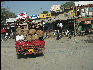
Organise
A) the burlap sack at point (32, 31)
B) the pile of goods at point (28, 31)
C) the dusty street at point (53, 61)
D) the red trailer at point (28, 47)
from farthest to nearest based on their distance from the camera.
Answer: the burlap sack at point (32, 31), the pile of goods at point (28, 31), the red trailer at point (28, 47), the dusty street at point (53, 61)

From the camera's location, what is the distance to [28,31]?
38.4 ft

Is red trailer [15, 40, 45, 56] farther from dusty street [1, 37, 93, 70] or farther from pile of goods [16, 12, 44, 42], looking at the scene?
dusty street [1, 37, 93, 70]

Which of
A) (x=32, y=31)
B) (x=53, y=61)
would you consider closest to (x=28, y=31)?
(x=32, y=31)

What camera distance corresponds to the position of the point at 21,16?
13.3m

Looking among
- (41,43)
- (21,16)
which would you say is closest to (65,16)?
(21,16)

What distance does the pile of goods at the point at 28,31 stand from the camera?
1123cm

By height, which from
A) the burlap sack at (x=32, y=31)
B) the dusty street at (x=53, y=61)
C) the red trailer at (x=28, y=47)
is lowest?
the dusty street at (x=53, y=61)

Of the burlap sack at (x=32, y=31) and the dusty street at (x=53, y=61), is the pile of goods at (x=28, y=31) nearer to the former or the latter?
the burlap sack at (x=32, y=31)

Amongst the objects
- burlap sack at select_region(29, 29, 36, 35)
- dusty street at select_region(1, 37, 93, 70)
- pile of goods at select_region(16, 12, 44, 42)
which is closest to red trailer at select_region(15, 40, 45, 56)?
pile of goods at select_region(16, 12, 44, 42)

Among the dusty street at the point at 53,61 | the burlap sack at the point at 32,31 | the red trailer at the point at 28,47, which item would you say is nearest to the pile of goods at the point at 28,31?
the burlap sack at the point at 32,31

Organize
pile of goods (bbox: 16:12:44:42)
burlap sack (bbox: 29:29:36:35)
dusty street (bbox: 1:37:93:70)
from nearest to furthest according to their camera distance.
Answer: dusty street (bbox: 1:37:93:70), pile of goods (bbox: 16:12:44:42), burlap sack (bbox: 29:29:36:35)

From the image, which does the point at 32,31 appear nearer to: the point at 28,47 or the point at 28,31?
the point at 28,31

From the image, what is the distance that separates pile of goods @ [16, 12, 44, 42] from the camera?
11.2 m

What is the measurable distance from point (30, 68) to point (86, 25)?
2191 cm
